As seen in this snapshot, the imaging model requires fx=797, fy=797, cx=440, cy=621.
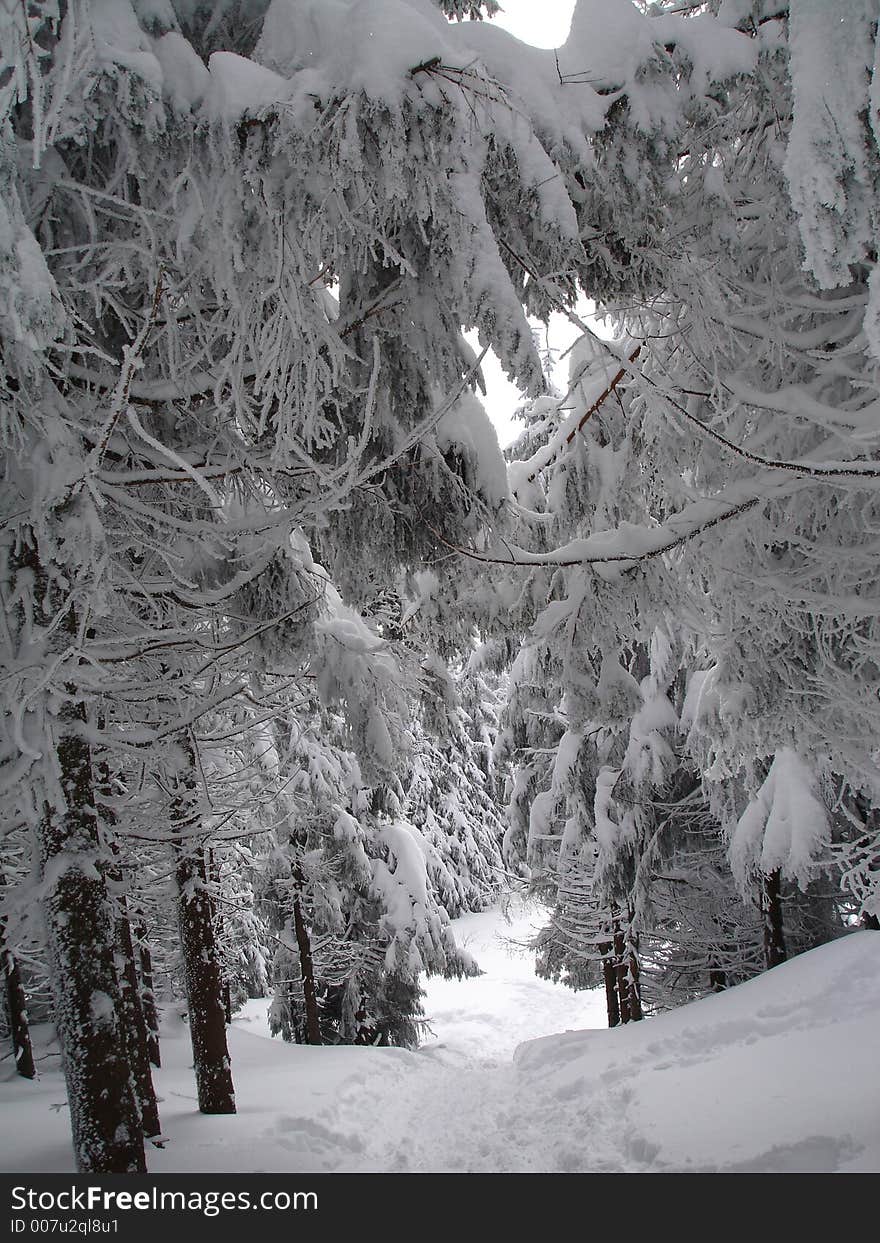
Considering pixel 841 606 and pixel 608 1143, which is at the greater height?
pixel 841 606

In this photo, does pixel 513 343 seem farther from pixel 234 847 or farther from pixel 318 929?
pixel 318 929

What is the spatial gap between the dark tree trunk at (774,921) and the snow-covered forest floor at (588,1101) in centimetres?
118

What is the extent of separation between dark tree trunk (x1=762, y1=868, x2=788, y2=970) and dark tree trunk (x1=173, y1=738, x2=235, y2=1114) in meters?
6.74

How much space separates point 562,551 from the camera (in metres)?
4.07

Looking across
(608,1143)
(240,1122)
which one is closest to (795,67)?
(608,1143)

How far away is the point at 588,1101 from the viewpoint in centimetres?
746

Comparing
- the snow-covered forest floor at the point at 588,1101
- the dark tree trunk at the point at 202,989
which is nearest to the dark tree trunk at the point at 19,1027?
the snow-covered forest floor at the point at 588,1101

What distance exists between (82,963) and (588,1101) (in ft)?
19.5

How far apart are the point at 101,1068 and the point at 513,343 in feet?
10.6

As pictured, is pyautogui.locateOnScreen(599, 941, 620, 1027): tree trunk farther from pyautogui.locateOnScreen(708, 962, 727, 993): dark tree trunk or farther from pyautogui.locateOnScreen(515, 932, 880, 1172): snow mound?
pyautogui.locateOnScreen(515, 932, 880, 1172): snow mound

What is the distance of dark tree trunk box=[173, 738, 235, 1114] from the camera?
719cm

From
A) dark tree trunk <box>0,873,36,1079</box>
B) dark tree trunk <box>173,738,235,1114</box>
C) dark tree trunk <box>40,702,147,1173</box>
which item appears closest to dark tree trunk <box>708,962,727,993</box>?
dark tree trunk <box>173,738,235,1114</box>

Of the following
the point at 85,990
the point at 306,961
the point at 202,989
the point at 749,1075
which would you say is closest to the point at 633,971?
the point at 306,961

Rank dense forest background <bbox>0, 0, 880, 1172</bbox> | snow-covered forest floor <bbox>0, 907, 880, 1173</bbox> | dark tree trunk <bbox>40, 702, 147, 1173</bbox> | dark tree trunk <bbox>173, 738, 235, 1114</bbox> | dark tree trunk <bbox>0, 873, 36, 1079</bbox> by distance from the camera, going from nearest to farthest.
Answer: dense forest background <bbox>0, 0, 880, 1172</bbox>, dark tree trunk <bbox>40, 702, 147, 1173</bbox>, snow-covered forest floor <bbox>0, 907, 880, 1173</bbox>, dark tree trunk <bbox>173, 738, 235, 1114</bbox>, dark tree trunk <bbox>0, 873, 36, 1079</bbox>
